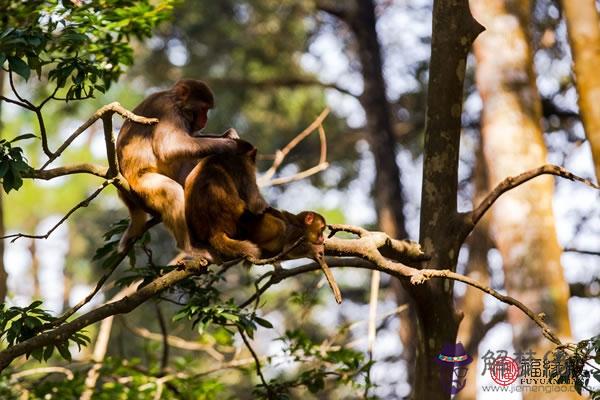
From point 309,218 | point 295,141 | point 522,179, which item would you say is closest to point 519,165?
point 295,141

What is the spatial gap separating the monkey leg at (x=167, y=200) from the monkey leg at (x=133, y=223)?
0.09 metres

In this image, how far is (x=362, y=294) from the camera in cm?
1516

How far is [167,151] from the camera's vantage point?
5.46 metres

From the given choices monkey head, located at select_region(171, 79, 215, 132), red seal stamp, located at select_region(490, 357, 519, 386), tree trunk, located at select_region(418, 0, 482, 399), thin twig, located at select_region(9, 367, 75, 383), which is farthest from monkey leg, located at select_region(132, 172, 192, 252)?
red seal stamp, located at select_region(490, 357, 519, 386)

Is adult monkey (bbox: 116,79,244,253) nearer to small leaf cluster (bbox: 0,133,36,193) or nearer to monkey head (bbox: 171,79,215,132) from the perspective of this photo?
monkey head (bbox: 171,79,215,132)

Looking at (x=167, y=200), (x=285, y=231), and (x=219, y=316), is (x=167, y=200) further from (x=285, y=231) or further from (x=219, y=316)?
(x=219, y=316)

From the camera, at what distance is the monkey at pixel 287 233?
161 inches

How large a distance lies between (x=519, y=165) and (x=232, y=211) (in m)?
3.33

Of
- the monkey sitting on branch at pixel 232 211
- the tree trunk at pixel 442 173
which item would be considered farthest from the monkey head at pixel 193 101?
the tree trunk at pixel 442 173

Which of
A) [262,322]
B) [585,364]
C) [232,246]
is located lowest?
[585,364]

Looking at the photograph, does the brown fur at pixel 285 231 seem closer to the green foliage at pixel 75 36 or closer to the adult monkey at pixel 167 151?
the adult monkey at pixel 167 151

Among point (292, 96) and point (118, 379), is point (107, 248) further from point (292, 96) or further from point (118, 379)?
point (292, 96)

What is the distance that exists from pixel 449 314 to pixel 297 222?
0.98 metres

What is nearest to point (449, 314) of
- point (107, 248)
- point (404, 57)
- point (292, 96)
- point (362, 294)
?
point (107, 248)
